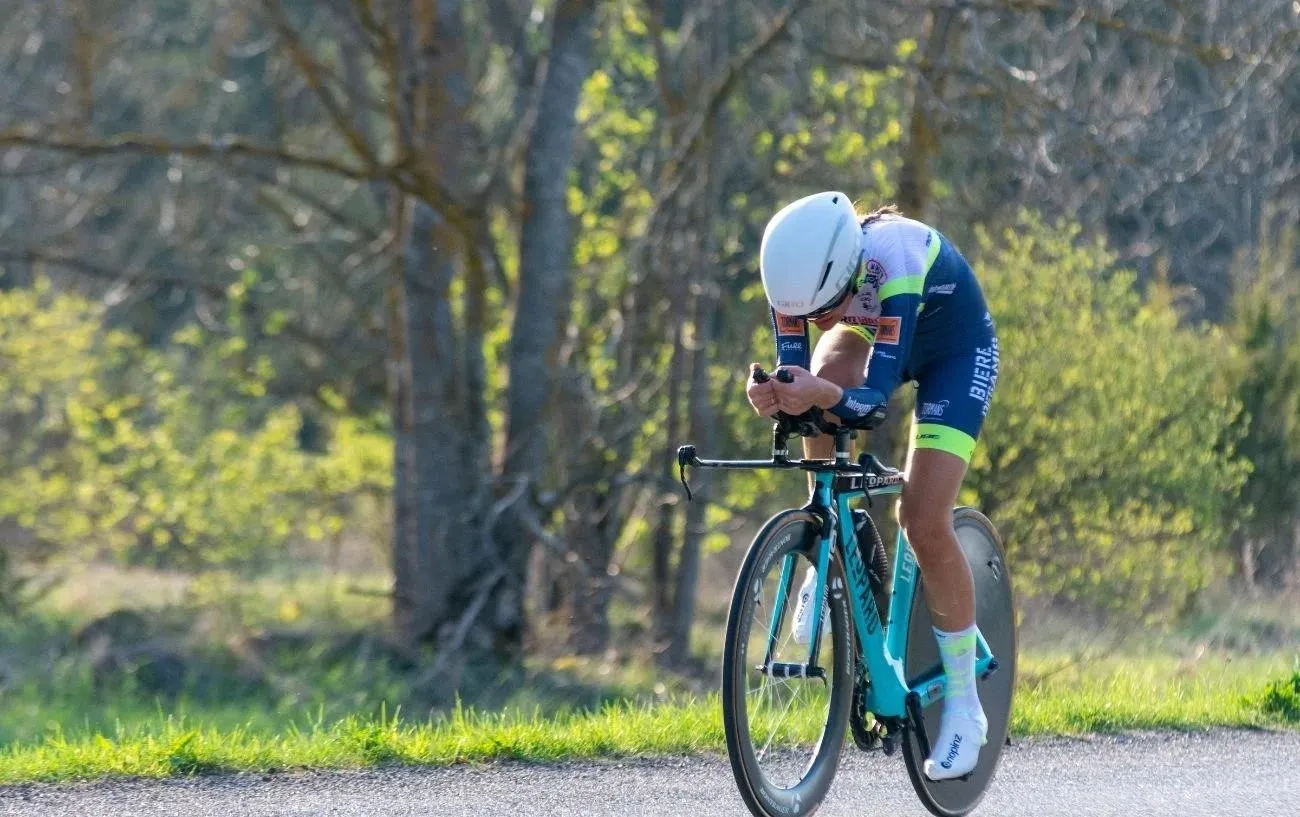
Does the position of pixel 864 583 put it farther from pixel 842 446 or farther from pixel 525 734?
pixel 525 734

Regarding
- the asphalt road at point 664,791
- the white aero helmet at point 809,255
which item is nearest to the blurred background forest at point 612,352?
the asphalt road at point 664,791

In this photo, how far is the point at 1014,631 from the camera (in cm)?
577

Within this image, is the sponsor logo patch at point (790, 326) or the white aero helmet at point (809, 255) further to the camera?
the sponsor logo patch at point (790, 326)

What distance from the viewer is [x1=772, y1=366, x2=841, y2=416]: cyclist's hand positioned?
14.7ft

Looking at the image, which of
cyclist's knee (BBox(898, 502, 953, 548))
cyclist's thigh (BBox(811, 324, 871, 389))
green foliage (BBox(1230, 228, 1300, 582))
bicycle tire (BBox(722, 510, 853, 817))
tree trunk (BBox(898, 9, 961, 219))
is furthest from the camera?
green foliage (BBox(1230, 228, 1300, 582))

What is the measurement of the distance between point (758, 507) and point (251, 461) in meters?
6.00

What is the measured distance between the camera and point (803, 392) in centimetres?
447

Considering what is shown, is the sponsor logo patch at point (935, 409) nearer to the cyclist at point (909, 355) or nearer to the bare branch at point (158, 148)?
the cyclist at point (909, 355)

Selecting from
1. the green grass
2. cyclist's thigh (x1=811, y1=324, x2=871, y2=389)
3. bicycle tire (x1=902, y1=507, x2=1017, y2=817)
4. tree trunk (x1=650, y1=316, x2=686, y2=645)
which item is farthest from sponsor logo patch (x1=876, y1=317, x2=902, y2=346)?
tree trunk (x1=650, y1=316, x2=686, y2=645)

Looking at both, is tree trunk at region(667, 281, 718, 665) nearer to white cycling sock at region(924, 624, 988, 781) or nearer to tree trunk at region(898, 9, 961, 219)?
tree trunk at region(898, 9, 961, 219)

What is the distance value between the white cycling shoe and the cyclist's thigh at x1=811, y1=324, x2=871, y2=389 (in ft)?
3.50

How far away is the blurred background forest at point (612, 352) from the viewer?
1078 centimetres

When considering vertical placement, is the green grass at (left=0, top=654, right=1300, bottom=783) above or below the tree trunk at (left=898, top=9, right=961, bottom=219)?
below

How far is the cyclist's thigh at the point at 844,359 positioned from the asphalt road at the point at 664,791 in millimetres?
1334
